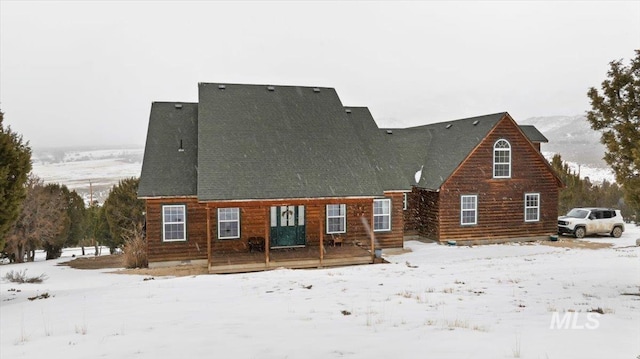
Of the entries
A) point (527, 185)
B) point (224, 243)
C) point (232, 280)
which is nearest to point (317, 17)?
point (527, 185)

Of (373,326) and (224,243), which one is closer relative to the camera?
(373,326)

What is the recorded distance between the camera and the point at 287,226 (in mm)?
19656

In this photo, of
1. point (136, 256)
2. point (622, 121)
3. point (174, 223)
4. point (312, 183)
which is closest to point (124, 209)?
point (136, 256)

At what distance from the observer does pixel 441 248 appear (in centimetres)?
2133

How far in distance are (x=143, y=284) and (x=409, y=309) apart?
876cm

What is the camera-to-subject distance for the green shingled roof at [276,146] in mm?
17312

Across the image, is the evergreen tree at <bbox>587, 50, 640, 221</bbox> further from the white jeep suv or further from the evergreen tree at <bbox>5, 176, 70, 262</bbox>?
the evergreen tree at <bbox>5, 176, 70, 262</bbox>

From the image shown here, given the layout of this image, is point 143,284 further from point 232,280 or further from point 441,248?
point 441,248

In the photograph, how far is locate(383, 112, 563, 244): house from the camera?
22.7 m

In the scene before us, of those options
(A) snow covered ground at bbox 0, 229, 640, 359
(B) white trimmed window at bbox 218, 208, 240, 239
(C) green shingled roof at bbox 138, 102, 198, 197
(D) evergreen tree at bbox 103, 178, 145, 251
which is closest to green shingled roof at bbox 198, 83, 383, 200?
(C) green shingled roof at bbox 138, 102, 198, 197

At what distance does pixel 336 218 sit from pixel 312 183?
329 cm

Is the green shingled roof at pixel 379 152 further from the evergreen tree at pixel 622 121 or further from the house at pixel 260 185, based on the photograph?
the evergreen tree at pixel 622 121

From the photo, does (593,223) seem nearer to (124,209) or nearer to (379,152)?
(379,152)

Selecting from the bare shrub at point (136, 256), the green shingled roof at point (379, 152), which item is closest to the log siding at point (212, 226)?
the bare shrub at point (136, 256)
